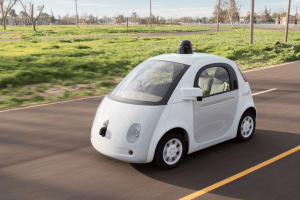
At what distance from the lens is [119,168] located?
Result: 488 cm

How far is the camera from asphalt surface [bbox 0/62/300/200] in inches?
165

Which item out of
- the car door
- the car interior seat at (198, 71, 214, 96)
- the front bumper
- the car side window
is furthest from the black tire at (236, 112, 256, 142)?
the front bumper

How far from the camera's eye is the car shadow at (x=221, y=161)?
455 centimetres

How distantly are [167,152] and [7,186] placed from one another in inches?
85.4

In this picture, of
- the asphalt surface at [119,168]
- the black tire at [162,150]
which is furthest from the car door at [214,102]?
the asphalt surface at [119,168]

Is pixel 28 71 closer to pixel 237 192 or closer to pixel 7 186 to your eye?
pixel 7 186

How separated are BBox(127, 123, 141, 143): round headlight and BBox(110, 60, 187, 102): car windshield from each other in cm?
45

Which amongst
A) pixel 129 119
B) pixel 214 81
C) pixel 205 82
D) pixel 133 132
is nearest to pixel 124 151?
pixel 133 132

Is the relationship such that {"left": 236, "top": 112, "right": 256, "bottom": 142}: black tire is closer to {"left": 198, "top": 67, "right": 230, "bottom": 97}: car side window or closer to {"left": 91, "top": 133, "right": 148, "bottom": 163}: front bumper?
{"left": 198, "top": 67, "right": 230, "bottom": 97}: car side window

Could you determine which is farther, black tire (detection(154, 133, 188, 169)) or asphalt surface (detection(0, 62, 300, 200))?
black tire (detection(154, 133, 188, 169))

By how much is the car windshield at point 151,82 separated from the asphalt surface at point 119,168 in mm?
1029

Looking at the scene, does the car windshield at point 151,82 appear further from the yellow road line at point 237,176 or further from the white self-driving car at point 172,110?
the yellow road line at point 237,176

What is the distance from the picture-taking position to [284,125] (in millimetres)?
7113

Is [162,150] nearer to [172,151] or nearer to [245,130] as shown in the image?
[172,151]
